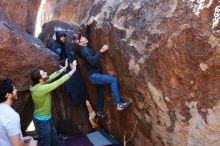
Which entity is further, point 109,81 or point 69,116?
point 69,116

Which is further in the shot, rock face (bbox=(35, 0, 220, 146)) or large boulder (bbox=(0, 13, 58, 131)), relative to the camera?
large boulder (bbox=(0, 13, 58, 131))

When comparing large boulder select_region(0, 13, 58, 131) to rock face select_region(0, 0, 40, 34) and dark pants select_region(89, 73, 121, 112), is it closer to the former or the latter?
rock face select_region(0, 0, 40, 34)

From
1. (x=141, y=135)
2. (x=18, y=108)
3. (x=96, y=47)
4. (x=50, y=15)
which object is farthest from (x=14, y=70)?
(x=50, y=15)

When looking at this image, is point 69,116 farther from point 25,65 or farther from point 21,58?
point 21,58

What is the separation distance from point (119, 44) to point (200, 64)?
1.89 m

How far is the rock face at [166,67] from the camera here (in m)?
4.50

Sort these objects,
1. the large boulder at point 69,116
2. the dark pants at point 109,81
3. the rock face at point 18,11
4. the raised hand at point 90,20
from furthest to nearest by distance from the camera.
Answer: the large boulder at point 69,116 < the rock face at point 18,11 < the raised hand at point 90,20 < the dark pants at point 109,81

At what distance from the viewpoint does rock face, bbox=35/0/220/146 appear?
4500 mm

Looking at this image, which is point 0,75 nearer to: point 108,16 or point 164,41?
point 108,16

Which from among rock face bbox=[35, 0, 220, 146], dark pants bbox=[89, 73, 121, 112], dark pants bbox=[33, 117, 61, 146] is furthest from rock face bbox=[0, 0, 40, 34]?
dark pants bbox=[33, 117, 61, 146]

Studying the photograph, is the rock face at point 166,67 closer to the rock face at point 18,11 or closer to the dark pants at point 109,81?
the dark pants at point 109,81

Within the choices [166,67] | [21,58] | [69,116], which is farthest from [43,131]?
[166,67]

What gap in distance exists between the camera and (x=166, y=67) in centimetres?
505

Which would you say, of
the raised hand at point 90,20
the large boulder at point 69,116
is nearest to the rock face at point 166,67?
the raised hand at point 90,20
